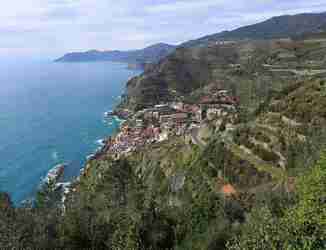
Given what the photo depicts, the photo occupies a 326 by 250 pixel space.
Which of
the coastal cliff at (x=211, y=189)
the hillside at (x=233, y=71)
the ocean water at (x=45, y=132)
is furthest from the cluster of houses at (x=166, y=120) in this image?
the ocean water at (x=45, y=132)

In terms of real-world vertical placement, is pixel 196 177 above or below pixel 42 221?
below

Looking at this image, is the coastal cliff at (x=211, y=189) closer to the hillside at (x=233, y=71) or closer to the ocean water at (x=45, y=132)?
the hillside at (x=233, y=71)

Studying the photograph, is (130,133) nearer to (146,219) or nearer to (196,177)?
(196,177)

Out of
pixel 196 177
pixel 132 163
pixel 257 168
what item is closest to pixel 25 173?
pixel 132 163

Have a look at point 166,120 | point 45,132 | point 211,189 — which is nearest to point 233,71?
point 166,120

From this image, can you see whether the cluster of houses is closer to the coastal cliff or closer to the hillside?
the coastal cliff

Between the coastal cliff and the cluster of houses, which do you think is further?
the cluster of houses

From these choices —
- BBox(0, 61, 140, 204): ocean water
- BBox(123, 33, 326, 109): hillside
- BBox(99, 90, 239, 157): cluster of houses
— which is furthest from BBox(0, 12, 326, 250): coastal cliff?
BBox(0, 61, 140, 204): ocean water

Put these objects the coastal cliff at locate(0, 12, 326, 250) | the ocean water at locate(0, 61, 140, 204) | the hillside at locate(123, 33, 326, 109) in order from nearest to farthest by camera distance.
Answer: the coastal cliff at locate(0, 12, 326, 250) < the ocean water at locate(0, 61, 140, 204) < the hillside at locate(123, 33, 326, 109)
